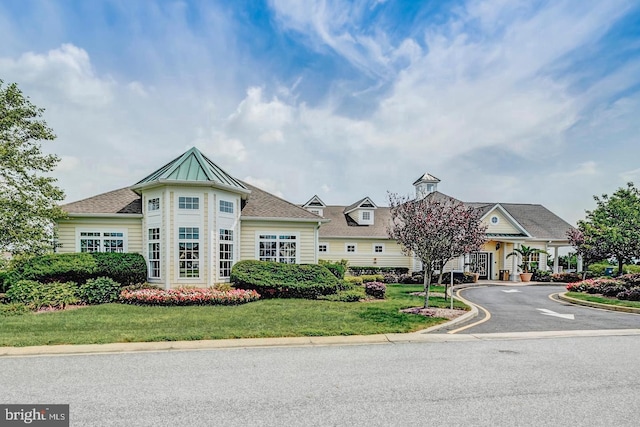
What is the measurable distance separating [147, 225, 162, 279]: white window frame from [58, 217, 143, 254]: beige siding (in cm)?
110

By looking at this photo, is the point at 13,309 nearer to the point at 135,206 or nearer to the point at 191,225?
the point at 191,225

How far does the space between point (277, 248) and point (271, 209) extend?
210 centimetres

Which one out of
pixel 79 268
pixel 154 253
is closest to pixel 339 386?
pixel 79 268

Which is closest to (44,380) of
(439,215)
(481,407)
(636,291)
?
(481,407)

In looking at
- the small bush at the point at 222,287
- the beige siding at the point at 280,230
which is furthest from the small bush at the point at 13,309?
the beige siding at the point at 280,230

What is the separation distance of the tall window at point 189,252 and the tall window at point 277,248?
11.7 ft

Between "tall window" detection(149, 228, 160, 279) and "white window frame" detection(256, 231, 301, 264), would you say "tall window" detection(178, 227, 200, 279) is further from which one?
"white window frame" detection(256, 231, 301, 264)

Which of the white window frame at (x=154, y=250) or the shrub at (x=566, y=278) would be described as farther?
the shrub at (x=566, y=278)

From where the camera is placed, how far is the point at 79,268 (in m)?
15.0

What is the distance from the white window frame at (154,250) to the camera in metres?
16.8

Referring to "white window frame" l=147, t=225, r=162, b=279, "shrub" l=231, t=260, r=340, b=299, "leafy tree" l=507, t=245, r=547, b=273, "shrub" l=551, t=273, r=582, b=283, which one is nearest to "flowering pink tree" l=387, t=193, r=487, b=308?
"shrub" l=231, t=260, r=340, b=299

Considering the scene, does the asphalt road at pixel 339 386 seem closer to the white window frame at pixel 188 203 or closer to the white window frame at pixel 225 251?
the white window frame at pixel 188 203

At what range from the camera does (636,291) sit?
16.6 metres

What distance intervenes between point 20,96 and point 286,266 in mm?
15019
